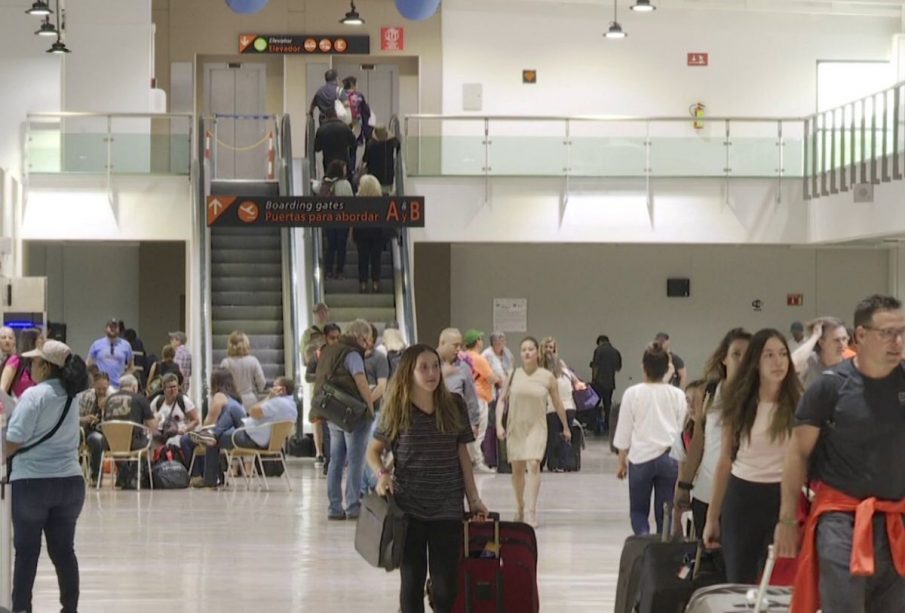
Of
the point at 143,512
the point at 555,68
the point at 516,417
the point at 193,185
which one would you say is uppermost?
the point at 555,68

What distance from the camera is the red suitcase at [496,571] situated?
712 cm

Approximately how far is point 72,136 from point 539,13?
8.35 meters

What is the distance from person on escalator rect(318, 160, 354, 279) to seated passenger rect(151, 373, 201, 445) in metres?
5.45

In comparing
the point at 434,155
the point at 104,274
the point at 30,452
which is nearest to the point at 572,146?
the point at 434,155

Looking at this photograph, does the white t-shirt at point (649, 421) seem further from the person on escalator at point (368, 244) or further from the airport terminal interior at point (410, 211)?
the person on escalator at point (368, 244)

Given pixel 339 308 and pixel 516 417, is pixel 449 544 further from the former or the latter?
pixel 339 308

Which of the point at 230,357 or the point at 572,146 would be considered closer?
the point at 230,357

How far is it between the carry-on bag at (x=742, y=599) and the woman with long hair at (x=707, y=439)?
1224 mm

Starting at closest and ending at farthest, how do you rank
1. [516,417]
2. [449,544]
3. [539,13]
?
1. [449,544]
2. [516,417]
3. [539,13]

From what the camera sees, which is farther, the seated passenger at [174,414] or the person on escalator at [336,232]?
the person on escalator at [336,232]

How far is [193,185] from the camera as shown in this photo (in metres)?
21.3

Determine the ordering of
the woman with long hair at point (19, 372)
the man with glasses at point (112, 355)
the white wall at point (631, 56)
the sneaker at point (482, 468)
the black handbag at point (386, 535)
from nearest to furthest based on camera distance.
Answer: the black handbag at point (386, 535), the woman with long hair at point (19, 372), the sneaker at point (482, 468), the man with glasses at point (112, 355), the white wall at point (631, 56)

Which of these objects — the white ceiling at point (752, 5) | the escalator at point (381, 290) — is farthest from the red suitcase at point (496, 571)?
the white ceiling at point (752, 5)

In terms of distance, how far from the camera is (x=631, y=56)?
85.6 feet
